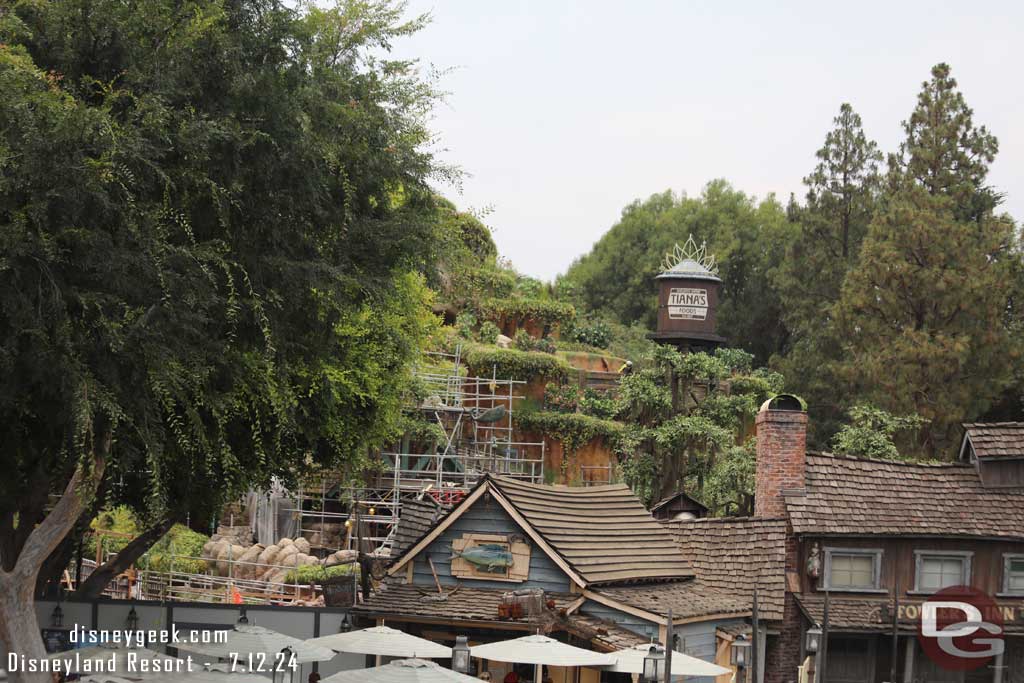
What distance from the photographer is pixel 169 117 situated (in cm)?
1834

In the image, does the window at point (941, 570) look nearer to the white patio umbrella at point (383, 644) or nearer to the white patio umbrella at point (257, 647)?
the white patio umbrella at point (383, 644)

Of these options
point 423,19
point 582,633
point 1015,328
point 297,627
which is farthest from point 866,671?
point 1015,328

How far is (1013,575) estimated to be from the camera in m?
31.3

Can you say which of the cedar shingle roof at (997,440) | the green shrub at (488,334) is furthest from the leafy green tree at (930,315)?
the cedar shingle roof at (997,440)

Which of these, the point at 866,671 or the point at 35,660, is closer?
the point at 35,660

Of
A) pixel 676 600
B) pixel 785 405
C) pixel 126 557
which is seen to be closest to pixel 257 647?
pixel 126 557

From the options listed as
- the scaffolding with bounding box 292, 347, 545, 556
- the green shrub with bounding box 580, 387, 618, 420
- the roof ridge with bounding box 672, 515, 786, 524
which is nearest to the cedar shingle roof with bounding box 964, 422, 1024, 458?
the roof ridge with bounding box 672, 515, 786, 524

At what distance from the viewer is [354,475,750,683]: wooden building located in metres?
25.6

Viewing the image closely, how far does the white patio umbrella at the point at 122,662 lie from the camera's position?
18953 millimetres

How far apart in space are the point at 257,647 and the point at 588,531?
9409mm

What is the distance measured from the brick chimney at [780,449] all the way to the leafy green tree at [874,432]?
1232 cm

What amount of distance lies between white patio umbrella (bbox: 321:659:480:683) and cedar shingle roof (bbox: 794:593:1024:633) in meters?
12.6

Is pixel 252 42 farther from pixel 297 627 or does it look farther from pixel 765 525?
pixel 765 525

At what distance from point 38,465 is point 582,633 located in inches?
389
